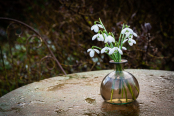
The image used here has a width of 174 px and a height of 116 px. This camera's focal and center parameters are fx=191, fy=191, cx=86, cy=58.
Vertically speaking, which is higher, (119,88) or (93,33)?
(93,33)

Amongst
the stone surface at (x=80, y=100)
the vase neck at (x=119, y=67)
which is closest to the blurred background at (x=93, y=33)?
the stone surface at (x=80, y=100)

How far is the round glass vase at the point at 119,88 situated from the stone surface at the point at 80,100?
0.03 m

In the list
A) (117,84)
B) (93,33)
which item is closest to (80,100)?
(117,84)

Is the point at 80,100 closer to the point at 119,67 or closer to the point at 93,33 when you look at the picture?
the point at 119,67

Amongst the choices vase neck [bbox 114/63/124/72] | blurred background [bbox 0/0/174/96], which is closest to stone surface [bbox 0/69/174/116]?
vase neck [bbox 114/63/124/72]

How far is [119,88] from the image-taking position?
0.89 meters

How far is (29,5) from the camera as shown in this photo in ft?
10.2

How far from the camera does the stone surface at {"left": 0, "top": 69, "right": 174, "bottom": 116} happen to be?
2.78 ft

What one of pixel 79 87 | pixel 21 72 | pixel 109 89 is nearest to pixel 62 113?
pixel 109 89

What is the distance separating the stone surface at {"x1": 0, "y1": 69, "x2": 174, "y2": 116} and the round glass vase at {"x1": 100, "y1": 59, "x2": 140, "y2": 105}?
0.03 m

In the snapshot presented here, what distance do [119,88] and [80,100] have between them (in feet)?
0.73

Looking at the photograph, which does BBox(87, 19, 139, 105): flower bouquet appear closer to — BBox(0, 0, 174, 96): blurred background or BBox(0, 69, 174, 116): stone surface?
BBox(0, 69, 174, 116): stone surface

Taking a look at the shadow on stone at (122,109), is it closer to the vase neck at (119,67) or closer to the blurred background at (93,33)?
the vase neck at (119,67)

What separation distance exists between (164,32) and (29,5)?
2128 millimetres
